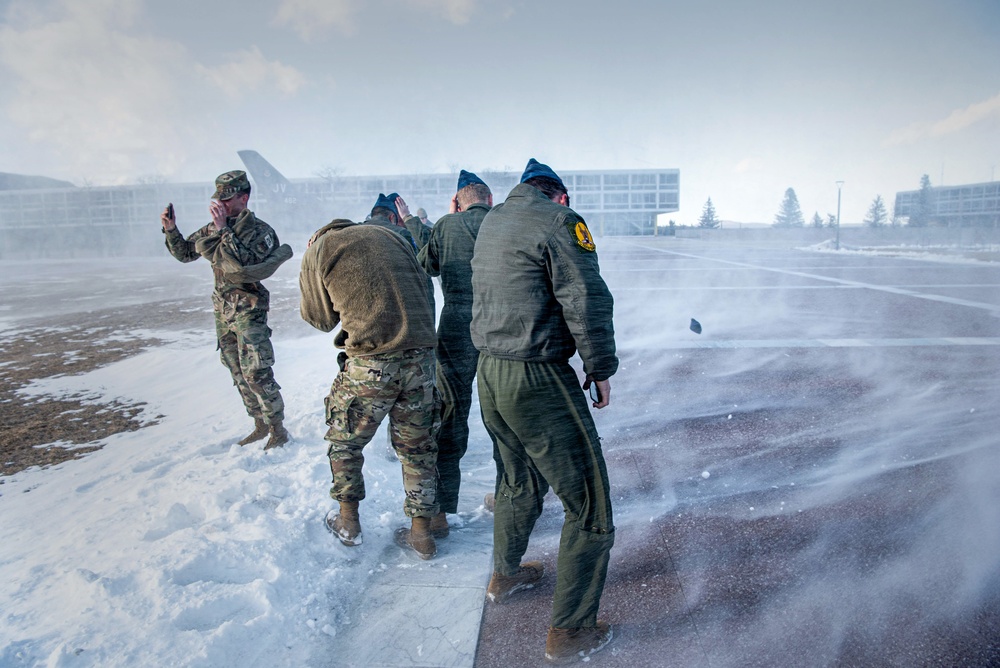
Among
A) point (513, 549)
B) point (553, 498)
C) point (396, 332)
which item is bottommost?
point (553, 498)

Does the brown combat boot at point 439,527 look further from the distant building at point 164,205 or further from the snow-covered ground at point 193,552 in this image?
the distant building at point 164,205

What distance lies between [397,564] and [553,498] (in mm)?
1066

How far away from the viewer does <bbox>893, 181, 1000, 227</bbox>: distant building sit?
617 inches

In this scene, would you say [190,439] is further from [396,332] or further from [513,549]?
[513,549]

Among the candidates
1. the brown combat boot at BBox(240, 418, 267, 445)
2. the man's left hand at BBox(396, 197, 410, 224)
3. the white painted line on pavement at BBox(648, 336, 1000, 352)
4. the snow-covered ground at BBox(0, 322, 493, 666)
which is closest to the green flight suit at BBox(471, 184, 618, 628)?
the snow-covered ground at BBox(0, 322, 493, 666)

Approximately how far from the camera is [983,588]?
2232 millimetres

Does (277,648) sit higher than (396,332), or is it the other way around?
(396,332)

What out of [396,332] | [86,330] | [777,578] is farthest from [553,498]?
[86,330]

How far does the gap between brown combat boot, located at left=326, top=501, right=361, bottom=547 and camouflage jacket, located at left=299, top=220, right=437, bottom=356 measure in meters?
0.72

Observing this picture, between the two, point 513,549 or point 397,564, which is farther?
point 397,564

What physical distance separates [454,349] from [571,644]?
143cm

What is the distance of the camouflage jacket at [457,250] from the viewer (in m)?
2.90

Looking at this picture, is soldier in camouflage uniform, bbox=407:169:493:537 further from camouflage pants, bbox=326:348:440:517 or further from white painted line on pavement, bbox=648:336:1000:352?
white painted line on pavement, bbox=648:336:1000:352

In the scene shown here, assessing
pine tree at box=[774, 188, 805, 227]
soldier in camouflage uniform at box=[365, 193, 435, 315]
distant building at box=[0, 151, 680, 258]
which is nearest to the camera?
soldier in camouflage uniform at box=[365, 193, 435, 315]
